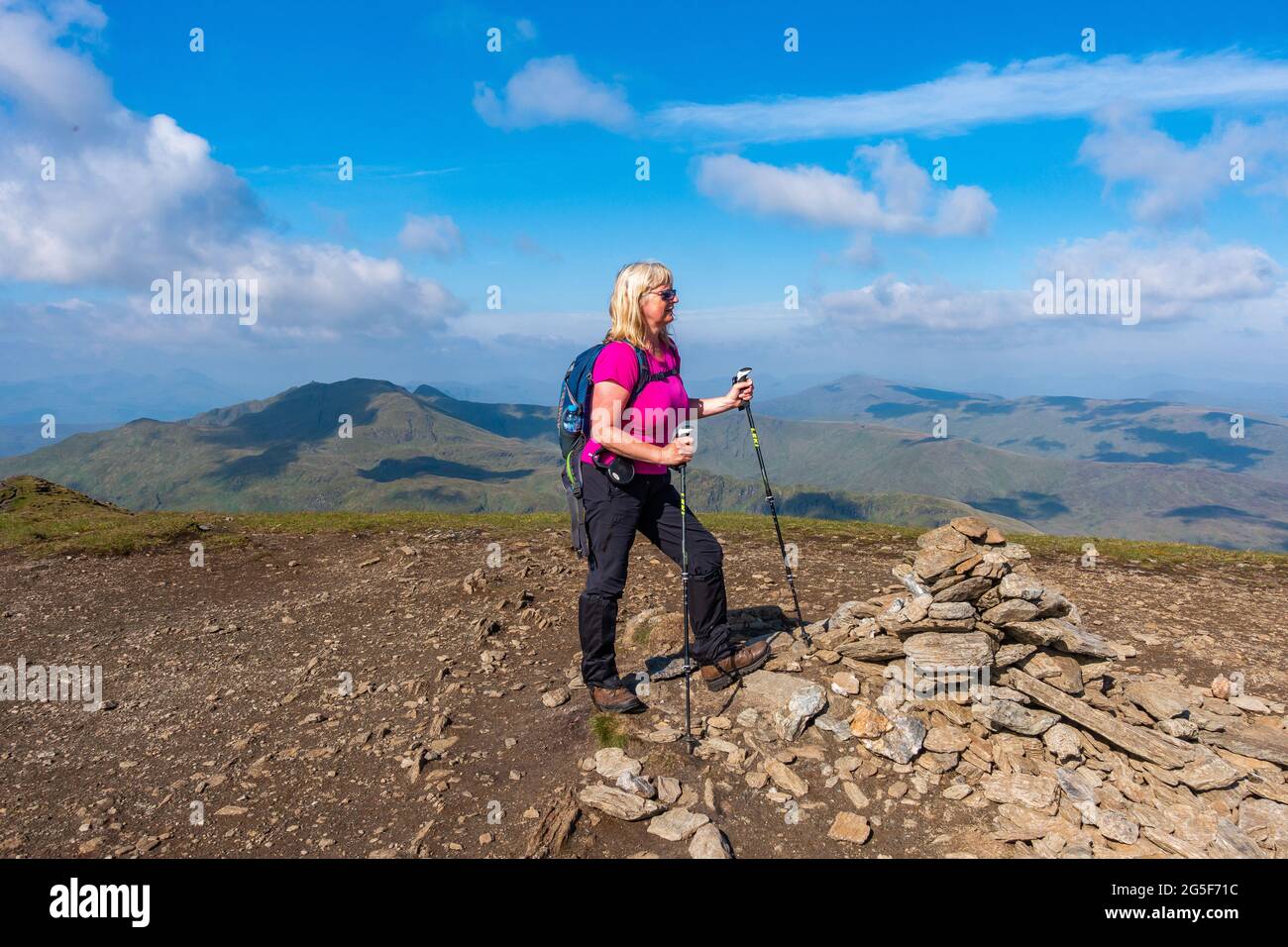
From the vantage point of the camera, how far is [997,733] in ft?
25.5

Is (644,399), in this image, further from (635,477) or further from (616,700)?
(616,700)

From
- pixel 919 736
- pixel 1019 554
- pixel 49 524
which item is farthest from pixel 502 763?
pixel 49 524

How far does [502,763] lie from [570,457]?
145 inches

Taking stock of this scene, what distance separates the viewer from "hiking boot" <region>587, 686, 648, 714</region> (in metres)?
8.33

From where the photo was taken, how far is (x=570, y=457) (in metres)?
7.92

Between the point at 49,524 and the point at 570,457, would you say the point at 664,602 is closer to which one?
the point at 570,457

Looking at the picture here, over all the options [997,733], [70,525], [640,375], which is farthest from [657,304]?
[70,525]

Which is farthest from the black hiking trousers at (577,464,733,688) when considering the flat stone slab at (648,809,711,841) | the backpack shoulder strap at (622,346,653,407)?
the flat stone slab at (648,809,711,841)

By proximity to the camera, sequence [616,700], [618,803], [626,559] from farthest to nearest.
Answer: [616,700] < [626,559] < [618,803]

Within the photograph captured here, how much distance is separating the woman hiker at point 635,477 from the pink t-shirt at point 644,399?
0.4 inches

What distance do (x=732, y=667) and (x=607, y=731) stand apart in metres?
1.84

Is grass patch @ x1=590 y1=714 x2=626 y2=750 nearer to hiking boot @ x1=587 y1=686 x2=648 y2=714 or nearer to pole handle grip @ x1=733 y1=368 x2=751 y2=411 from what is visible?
hiking boot @ x1=587 y1=686 x2=648 y2=714

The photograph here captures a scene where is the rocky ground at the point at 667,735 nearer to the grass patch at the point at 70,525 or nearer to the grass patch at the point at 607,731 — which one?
the grass patch at the point at 607,731

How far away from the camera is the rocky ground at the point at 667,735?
21.9 feet
